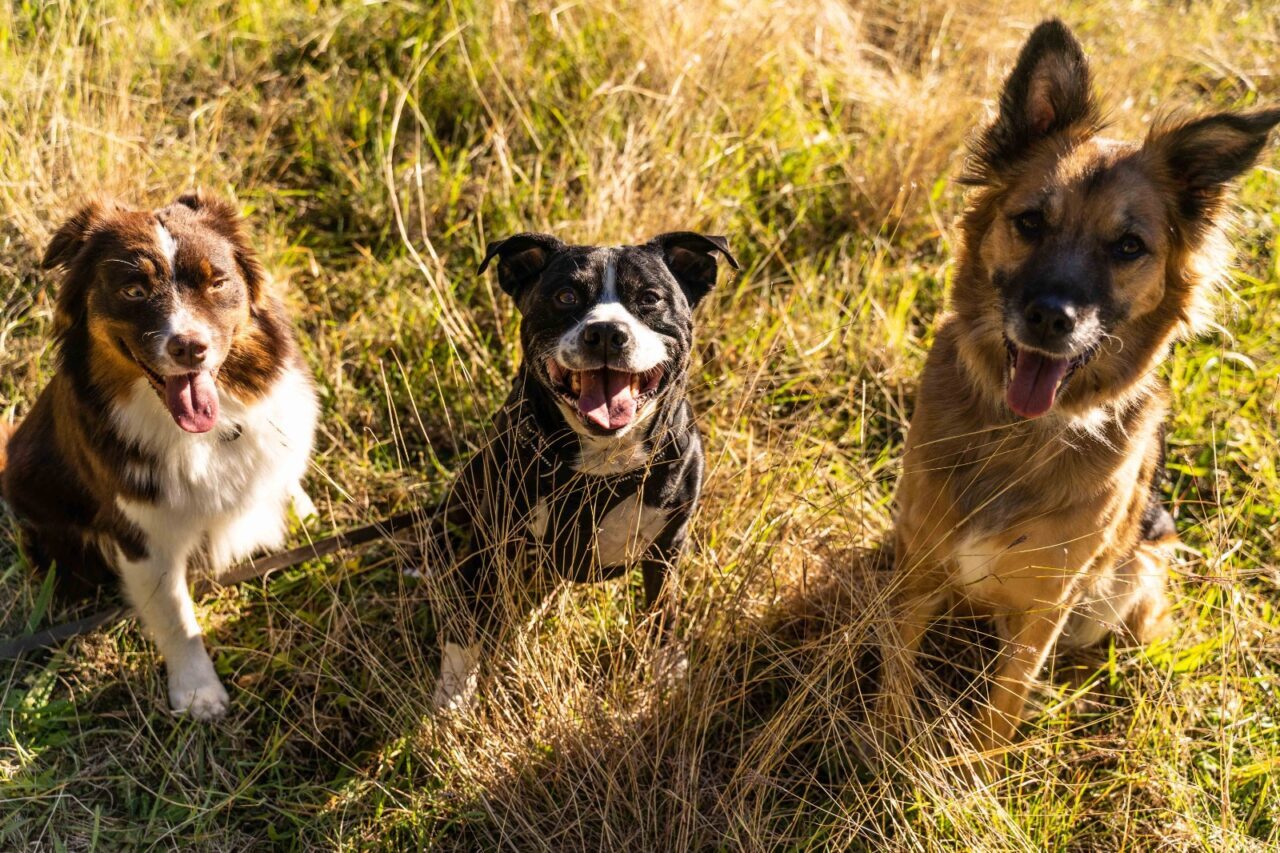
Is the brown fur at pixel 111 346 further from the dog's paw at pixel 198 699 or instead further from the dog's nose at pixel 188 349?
the dog's paw at pixel 198 699

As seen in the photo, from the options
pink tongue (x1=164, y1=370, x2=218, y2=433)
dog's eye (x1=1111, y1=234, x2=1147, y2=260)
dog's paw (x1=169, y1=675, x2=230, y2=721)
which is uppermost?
dog's eye (x1=1111, y1=234, x2=1147, y2=260)

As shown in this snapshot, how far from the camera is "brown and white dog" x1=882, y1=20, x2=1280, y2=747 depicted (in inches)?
102

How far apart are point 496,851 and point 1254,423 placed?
136 inches

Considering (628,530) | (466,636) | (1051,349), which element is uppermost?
(1051,349)

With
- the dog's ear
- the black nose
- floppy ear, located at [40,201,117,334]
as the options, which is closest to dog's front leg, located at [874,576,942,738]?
the black nose

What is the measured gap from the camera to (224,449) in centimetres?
307

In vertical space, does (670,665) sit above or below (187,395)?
below

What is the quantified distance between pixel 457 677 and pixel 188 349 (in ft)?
4.19

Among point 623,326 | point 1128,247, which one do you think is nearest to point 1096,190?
point 1128,247

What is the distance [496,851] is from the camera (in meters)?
2.80

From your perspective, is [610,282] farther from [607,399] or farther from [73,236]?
[73,236]

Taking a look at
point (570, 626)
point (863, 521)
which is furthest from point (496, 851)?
point (863, 521)

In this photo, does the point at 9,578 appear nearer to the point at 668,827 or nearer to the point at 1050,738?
the point at 668,827

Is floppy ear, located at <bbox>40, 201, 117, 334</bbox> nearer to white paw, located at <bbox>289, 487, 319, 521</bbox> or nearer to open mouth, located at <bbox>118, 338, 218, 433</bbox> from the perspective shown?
open mouth, located at <bbox>118, 338, 218, 433</bbox>
